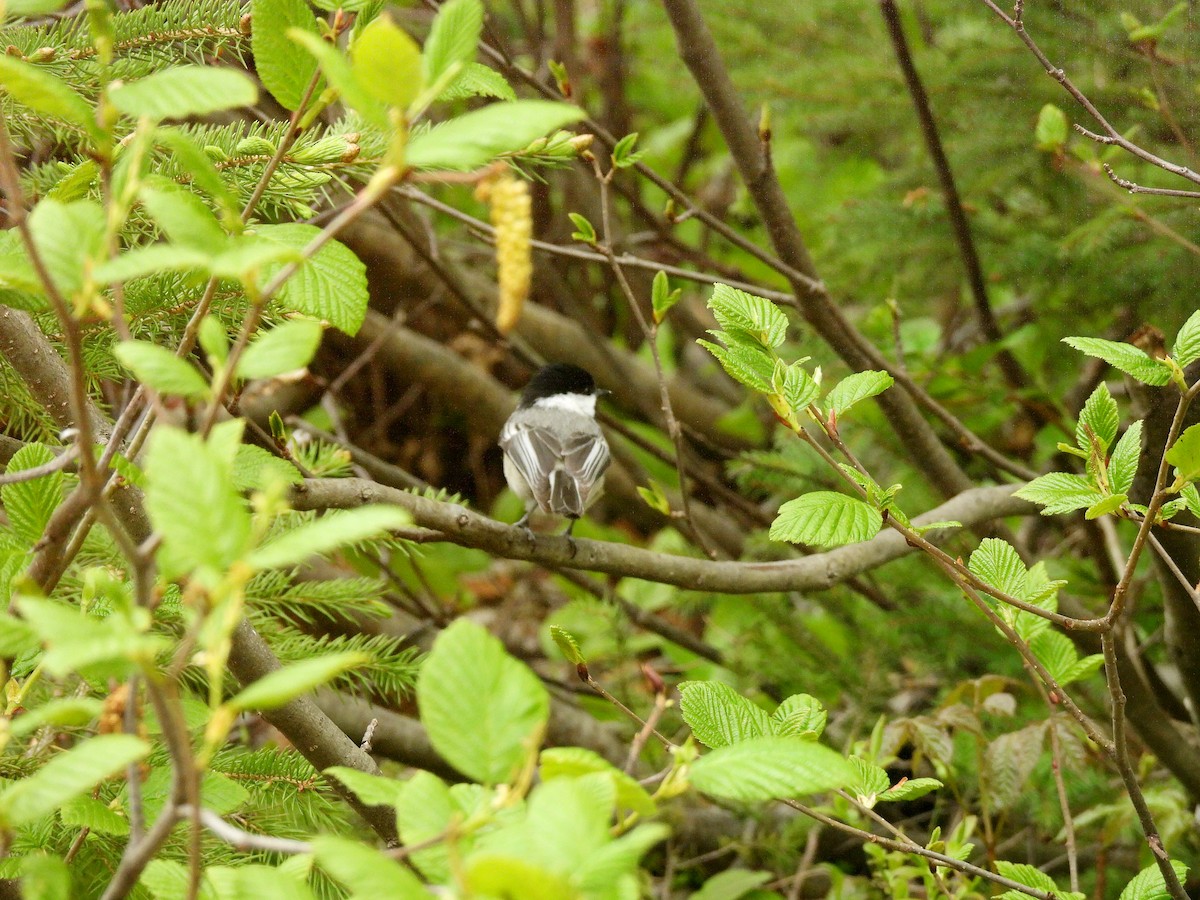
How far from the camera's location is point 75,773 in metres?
0.67

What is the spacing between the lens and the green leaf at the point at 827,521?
1.28 metres

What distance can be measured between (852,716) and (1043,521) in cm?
112

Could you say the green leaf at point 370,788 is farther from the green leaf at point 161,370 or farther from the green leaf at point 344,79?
the green leaf at point 344,79

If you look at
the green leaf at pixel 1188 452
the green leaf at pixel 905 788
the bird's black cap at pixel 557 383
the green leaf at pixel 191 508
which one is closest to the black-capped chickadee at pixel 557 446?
the bird's black cap at pixel 557 383

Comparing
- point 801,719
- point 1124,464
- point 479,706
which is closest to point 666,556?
point 801,719

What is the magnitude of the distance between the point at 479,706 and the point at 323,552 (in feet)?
1.97

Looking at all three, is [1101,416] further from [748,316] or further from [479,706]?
[479,706]

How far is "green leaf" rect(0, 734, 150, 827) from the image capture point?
2.15 ft

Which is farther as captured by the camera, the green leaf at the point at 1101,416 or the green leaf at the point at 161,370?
the green leaf at the point at 1101,416

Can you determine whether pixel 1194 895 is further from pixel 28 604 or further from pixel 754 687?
pixel 28 604

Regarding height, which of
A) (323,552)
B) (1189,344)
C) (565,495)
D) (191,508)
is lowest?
(565,495)

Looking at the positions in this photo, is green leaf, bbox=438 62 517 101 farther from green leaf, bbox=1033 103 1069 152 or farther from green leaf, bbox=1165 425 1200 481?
green leaf, bbox=1033 103 1069 152

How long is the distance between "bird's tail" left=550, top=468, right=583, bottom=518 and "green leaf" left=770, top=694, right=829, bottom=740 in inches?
48.9

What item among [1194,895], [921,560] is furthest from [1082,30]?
[1194,895]
